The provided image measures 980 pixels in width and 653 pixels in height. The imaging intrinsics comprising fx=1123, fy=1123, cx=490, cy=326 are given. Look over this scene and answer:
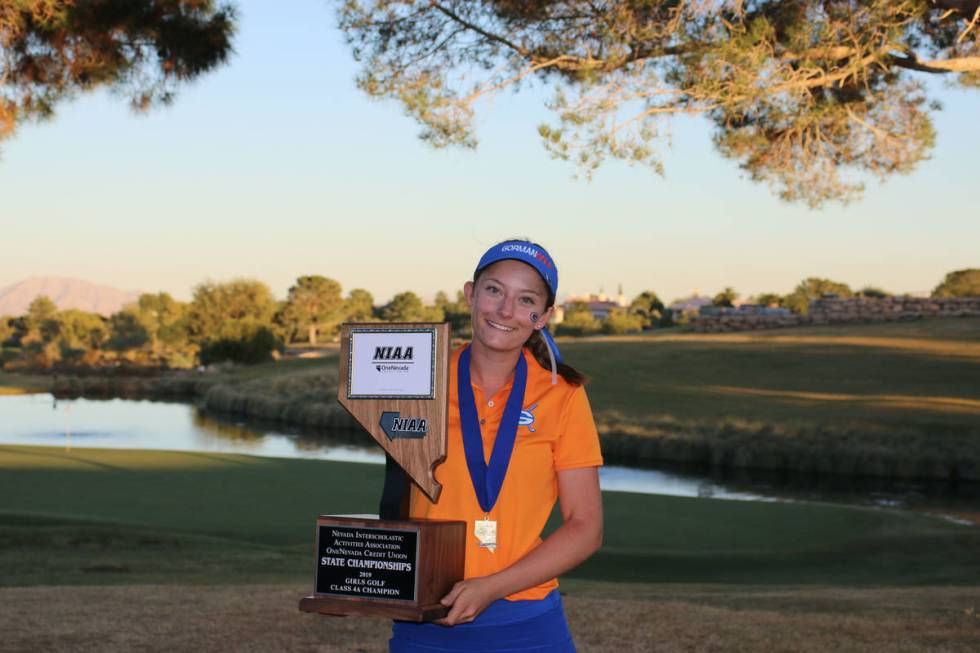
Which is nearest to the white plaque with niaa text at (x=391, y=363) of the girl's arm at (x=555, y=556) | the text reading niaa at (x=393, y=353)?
the text reading niaa at (x=393, y=353)

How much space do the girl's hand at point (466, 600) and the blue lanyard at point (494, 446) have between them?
0.60ft

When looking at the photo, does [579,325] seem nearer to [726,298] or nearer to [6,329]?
[726,298]

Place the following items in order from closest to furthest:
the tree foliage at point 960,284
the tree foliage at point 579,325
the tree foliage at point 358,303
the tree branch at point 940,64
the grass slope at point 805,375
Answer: the tree branch at point 940,64 < the grass slope at point 805,375 < the tree foliage at point 960,284 < the tree foliage at point 579,325 < the tree foliage at point 358,303

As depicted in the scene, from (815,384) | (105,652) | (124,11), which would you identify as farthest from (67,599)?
(815,384)

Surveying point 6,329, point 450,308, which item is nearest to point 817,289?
point 450,308

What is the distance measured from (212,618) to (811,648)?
360cm

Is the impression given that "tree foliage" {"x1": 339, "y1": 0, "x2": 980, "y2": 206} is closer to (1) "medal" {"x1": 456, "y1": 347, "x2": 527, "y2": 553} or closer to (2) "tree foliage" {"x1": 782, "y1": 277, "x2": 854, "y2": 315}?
(1) "medal" {"x1": 456, "y1": 347, "x2": 527, "y2": 553}

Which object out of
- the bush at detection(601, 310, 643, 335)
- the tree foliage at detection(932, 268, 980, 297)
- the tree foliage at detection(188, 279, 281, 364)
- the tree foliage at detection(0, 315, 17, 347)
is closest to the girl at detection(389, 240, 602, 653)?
the tree foliage at detection(932, 268, 980, 297)

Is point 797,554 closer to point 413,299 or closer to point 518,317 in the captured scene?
point 518,317

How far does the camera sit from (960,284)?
78.2m

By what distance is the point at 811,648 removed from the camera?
647cm

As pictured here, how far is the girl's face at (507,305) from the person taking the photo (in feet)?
8.40

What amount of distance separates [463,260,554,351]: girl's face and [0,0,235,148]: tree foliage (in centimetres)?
691

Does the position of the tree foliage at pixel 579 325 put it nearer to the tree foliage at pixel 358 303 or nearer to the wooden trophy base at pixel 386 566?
the tree foliage at pixel 358 303
